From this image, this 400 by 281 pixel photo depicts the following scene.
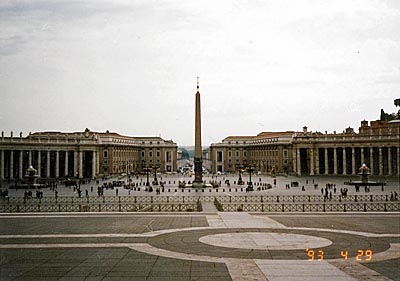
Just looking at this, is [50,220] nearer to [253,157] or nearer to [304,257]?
[304,257]

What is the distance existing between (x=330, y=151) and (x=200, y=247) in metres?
108

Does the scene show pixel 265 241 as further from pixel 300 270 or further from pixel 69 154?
pixel 69 154

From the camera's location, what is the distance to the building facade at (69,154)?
9438cm

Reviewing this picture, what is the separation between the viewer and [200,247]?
793 inches

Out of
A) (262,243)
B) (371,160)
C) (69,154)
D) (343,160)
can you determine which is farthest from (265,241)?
(69,154)

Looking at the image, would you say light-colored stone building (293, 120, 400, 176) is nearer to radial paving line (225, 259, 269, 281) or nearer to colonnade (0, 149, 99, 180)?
colonnade (0, 149, 99, 180)

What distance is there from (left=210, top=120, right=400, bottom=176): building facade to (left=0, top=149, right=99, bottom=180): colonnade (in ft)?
126

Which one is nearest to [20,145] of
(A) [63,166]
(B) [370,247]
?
(A) [63,166]

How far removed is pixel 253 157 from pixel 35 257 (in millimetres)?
147742

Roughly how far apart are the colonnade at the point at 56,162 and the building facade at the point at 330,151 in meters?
38.5

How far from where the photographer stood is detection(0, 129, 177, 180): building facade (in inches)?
3716

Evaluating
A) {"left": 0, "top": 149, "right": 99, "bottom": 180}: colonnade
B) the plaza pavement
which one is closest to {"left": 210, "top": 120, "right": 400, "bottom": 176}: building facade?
{"left": 0, "top": 149, "right": 99, "bottom": 180}: colonnade

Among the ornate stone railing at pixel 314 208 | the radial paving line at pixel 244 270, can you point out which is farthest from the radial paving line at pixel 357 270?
the ornate stone railing at pixel 314 208

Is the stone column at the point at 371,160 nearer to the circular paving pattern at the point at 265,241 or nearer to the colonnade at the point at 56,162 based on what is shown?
the colonnade at the point at 56,162
